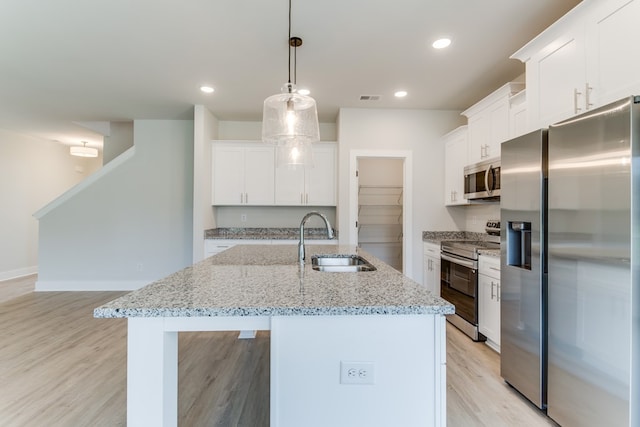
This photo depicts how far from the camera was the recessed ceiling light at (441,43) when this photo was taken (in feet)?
8.61

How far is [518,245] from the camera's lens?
7.18ft

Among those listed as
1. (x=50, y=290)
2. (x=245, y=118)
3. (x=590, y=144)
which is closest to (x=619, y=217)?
(x=590, y=144)

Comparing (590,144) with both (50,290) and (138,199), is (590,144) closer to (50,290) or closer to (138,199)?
(138,199)

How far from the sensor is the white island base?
1167 mm

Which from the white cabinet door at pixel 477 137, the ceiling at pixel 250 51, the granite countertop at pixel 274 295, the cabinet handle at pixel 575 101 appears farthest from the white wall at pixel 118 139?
the cabinet handle at pixel 575 101

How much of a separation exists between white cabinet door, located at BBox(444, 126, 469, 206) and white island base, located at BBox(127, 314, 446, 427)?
294cm

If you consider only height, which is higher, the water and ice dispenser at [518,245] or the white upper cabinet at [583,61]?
the white upper cabinet at [583,61]

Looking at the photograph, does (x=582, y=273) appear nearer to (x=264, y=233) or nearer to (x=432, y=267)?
(x=432, y=267)

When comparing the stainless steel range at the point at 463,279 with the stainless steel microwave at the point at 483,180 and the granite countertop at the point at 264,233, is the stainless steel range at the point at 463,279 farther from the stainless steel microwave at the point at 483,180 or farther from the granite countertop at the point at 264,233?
the granite countertop at the point at 264,233

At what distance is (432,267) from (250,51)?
125 inches

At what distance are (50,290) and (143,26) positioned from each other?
4570 mm

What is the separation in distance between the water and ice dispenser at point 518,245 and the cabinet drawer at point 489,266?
0.48 meters

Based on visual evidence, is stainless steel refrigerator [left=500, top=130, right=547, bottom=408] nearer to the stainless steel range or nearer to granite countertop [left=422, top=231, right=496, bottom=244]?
the stainless steel range

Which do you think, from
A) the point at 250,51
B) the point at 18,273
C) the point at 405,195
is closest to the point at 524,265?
the point at 405,195
